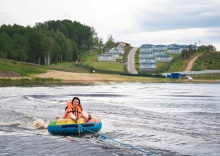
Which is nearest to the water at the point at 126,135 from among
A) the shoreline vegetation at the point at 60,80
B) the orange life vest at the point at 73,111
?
the orange life vest at the point at 73,111

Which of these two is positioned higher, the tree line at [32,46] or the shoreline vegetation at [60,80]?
the tree line at [32,46]

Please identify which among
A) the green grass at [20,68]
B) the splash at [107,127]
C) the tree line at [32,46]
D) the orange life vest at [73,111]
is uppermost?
the tree line at [32,46]

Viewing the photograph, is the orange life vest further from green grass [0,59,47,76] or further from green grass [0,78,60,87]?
green grass [0,59,47,76]

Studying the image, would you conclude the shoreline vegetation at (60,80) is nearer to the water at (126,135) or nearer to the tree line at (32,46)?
the tree line at (32,46)

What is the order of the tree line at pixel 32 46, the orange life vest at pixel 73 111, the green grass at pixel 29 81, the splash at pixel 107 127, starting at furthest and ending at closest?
1. the tree line at pixel 32 46
2. the green grass at pixel 29 81
3. the splash at pixel 107 127
4. the orange life vest at pixel 73 111

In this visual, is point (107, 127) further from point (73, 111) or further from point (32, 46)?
point (32, 46)

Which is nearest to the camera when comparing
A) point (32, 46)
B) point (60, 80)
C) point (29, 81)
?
point (29, 81)

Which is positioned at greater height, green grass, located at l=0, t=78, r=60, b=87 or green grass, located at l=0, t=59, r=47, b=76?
green grass, located at l=0, t=59, r=47, b=76

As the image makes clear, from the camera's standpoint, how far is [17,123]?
27.1 meters

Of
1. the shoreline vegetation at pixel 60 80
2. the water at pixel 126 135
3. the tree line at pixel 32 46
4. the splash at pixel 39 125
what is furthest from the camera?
the tree line at pixel 32 46

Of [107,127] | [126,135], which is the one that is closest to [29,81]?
[107,127]

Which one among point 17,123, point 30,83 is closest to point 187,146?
point 17,123

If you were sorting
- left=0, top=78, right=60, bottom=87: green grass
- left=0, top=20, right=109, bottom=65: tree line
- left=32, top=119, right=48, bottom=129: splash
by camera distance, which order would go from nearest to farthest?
left=32, top=119, right=48, bottom=129: splash, left=0, top=78, right=60, bottom=87: green grass, left=0, top=20, right=109, bottom=65: tree line

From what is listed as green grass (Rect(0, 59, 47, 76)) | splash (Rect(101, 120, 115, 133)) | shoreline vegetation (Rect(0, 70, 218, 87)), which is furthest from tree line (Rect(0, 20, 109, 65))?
splash (Rect(101, 120, 115, 133))
